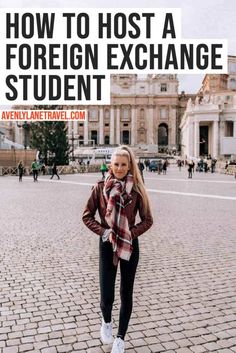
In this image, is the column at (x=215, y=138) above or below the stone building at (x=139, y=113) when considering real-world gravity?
below

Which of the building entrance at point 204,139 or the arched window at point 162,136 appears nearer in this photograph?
the building entrance at point 204,139

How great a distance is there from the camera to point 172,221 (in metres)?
10.7

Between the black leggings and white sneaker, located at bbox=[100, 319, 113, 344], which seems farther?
white sneaker, located at bbox=[100, 319, 113, 344]

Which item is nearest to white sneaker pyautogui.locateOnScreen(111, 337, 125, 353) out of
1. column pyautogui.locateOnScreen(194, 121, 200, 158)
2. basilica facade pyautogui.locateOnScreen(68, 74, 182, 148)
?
column pyautogui.locateOnScreen(194, 121, 200, 158)

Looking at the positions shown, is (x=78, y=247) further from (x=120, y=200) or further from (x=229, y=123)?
(x=229, y=123)

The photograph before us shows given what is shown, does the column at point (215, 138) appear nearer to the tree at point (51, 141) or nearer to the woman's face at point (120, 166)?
the tree at point (51, 141)

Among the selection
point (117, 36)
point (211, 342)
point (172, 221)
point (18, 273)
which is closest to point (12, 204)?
point (172, 221)

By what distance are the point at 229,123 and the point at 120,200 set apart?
2460 inches

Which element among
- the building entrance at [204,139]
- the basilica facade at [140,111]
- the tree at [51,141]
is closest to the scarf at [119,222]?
the tree at [51,141]

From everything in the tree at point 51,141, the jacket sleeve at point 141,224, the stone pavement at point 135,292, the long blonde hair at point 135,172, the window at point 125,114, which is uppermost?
the window at point 125,114

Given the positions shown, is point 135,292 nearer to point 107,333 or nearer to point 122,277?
point 107,333

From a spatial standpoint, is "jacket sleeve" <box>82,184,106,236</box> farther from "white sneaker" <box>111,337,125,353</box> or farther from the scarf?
"white sneaker" <box>111,337,125,353</box>

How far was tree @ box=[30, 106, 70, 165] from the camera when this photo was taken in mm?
42594

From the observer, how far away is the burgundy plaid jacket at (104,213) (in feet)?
11.6
